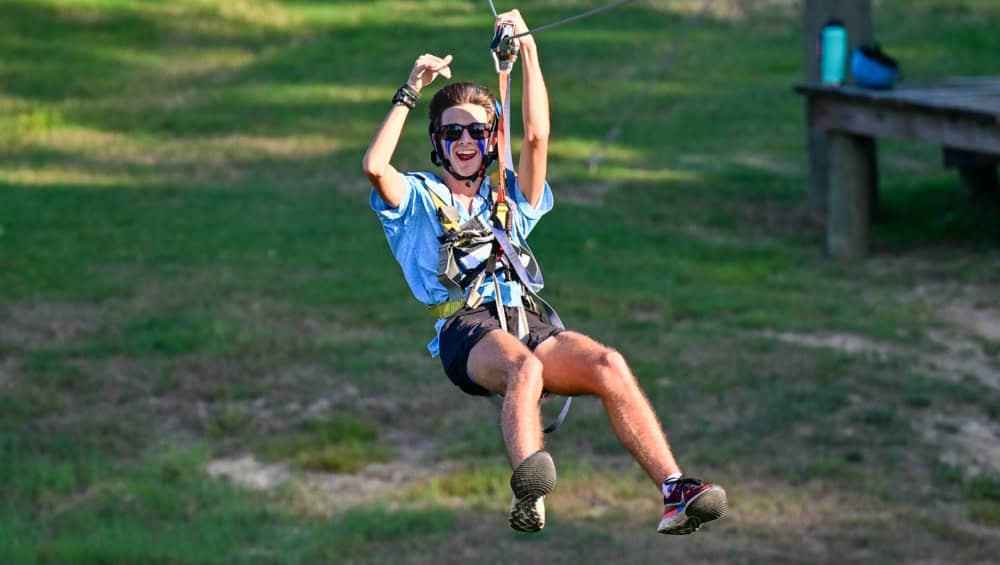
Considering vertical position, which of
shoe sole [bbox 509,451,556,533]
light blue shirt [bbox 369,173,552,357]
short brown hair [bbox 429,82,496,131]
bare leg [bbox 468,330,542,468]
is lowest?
shoe sole [bbox 509,451,556,533]

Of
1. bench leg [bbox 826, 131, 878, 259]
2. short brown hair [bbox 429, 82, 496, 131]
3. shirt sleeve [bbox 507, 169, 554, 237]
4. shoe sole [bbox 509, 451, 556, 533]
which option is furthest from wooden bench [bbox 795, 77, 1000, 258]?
shoe sole [bbox 509, 451, 556, 533]

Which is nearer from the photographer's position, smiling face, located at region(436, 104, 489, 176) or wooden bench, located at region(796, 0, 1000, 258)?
smiling face, located at region(436, 104, 489, 176)

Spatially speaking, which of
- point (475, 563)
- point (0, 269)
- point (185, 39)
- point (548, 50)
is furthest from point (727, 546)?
point (185, 39)

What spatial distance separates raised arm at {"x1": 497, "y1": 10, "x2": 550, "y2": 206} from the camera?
227 inches

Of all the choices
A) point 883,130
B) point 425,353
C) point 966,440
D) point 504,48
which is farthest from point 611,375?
point 883,130

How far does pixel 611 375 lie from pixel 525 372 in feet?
0.97

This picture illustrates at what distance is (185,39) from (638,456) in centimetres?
2783

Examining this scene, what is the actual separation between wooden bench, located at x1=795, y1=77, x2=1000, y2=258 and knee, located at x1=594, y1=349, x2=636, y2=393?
Result: 9.73m

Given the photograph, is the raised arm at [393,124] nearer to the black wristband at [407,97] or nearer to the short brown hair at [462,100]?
the black wristband at [407,97]

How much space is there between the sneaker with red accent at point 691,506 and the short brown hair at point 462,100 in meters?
1.59

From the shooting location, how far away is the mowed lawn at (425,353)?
12961 mm

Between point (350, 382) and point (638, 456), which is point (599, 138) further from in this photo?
Answer: point (638, 456)

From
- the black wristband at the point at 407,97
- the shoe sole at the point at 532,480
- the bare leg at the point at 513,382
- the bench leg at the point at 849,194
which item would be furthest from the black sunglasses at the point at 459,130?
the bench leg at the point at 849,194

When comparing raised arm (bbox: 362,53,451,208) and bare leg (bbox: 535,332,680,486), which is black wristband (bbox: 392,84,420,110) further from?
bare leg (bbox: 535,332,680,486)
